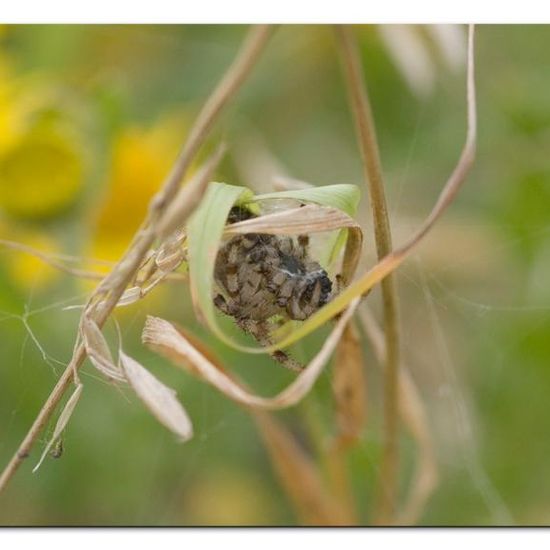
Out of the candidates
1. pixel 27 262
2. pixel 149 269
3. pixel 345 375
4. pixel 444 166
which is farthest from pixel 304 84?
pixel 149 269

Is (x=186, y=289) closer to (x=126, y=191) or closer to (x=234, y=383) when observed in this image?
(x=126, y=191)

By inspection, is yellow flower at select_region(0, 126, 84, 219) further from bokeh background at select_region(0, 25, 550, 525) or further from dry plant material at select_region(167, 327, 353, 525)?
dry plant material at select_region(167, 327, 353, 525)

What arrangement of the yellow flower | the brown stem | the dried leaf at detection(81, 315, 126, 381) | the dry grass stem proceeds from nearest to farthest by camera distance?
1. the brown stem
2. the dried leaf at detection(81, 315, 126, 381)
3. the dry grass stem
4. the yellow flower

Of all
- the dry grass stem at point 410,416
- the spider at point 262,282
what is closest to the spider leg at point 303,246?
the spider at point 262,282

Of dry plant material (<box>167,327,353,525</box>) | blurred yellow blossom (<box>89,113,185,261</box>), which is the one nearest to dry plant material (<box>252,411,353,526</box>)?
dry plant material (<box>167,327,353,525</box>)

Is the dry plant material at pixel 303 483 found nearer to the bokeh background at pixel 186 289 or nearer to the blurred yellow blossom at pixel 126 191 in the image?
the bokeh background at pixel 186 289

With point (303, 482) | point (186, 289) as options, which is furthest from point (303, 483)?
point (186, 289)
